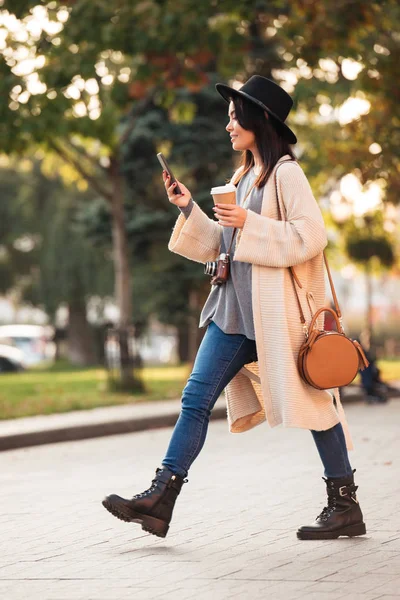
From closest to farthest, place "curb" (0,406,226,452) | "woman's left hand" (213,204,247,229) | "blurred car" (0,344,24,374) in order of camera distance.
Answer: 1. "woman's left hand" (213,204,247,229)
2. "curb" (0,406,226,452)
3. "blurred car" (0,344,24,374)

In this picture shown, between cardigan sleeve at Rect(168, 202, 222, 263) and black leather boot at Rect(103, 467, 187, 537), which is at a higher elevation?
cardigan sleeve at Rect(168, 202, 222, 263)

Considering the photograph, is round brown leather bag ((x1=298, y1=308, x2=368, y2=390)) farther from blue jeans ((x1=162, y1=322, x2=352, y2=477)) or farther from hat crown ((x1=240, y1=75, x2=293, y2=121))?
hat crown ((x1=240, y1=75, x2=293, y2=121))

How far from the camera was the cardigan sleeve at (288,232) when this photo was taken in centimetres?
585

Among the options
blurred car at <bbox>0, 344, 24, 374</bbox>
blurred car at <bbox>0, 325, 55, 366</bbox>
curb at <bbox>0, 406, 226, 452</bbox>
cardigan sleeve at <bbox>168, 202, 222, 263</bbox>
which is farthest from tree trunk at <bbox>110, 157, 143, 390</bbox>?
blurred car at <bbox>0, 325, 55, 366</bbox>

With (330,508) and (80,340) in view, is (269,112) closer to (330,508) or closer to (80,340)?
(330,508)

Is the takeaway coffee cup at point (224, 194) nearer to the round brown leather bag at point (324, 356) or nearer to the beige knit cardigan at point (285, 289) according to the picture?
the beige knit cardigan at point (285, 289)

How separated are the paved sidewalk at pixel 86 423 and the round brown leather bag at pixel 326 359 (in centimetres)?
629

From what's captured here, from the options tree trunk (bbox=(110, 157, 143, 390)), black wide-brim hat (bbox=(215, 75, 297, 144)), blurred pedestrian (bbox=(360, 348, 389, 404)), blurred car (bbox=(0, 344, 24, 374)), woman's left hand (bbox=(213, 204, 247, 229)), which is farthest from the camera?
blurred car (bbox=(0, 344, 24, 374))

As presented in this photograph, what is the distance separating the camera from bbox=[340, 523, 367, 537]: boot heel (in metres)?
6.09

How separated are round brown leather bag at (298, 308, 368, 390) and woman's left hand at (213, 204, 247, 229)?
0.55 metres

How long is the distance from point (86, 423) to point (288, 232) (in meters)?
7.63

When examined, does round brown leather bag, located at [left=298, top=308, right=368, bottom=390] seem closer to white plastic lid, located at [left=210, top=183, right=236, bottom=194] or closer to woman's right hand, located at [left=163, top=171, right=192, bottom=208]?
white plastic lid, located at [left=210, top=183, right=236, bottom=194]

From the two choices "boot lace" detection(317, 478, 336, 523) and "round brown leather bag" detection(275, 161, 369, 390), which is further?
"boot lace" detection(317, 478, 336, 523)

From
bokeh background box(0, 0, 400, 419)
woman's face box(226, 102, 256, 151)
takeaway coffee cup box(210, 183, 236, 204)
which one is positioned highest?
bokeh background box(0, 0, 400, 419)
